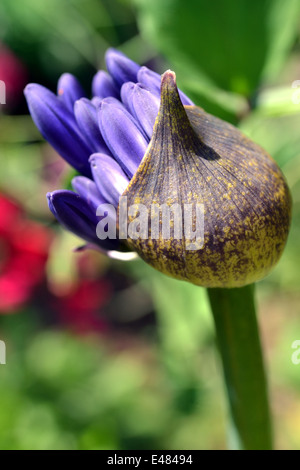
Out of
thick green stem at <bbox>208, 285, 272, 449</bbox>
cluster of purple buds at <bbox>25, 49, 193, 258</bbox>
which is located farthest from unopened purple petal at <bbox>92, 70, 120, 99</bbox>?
thick green stem at <bbox>208, 285, 272, 449</bbox>

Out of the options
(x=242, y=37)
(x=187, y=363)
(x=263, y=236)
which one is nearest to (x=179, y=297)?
(x=187, y=363)

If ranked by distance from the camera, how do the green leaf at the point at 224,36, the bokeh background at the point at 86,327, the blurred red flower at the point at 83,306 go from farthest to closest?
the blurred red flower at the point at 83,306, the bokeh background at the point at 86,327, the green leaf at the point at 224,36

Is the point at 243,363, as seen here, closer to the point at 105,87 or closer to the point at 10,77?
the point at 105,87

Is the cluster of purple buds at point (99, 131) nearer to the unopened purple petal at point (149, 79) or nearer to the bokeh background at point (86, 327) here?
the unopened purple petal at point (149, 79)

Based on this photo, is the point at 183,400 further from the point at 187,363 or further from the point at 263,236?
the point at 263,236

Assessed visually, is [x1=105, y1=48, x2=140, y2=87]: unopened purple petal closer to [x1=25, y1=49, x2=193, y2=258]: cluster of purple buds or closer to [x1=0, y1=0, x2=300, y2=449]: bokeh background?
[x1=25, y1=49, x2=193, y2=258]: cluster of purple buds

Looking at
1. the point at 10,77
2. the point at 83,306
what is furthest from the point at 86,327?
the point at 10,77

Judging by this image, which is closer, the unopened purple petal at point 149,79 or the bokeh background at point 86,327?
the unopened purple petal at point 149,79

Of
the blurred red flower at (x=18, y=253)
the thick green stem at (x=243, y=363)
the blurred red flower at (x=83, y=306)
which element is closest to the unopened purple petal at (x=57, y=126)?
the thick green stem at (x=243, y=363)
